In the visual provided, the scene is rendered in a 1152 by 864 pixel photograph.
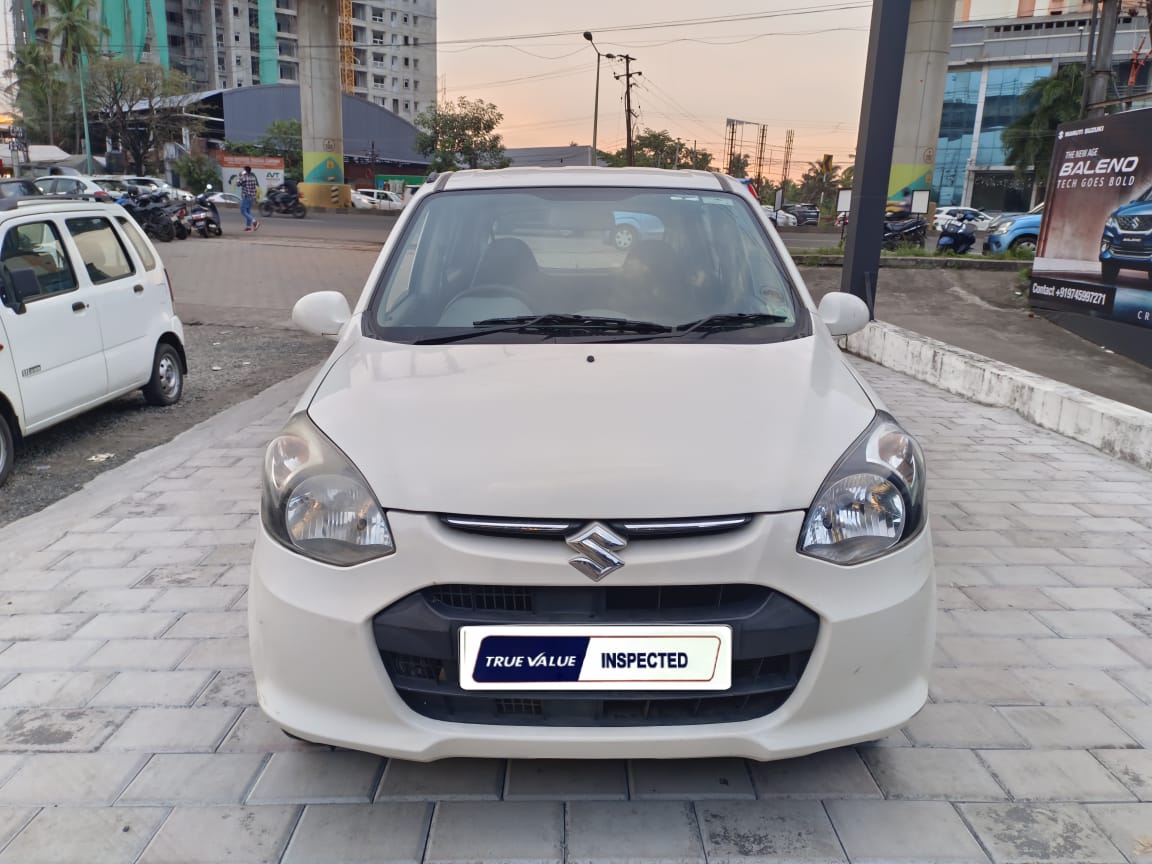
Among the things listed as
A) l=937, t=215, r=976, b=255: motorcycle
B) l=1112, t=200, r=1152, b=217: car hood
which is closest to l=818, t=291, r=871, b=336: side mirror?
l=1112, t=200, r=1152, b=217: car hood

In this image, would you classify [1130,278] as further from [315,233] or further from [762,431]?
[315,233]

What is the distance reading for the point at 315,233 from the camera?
29219 millimetres

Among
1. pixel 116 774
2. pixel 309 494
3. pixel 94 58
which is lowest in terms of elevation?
pixel 116 774

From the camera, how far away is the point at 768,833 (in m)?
2.19

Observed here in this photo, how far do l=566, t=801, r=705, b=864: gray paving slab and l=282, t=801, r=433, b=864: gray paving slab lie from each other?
1.26 ft

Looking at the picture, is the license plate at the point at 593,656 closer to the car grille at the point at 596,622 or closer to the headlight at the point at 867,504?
the car grille at the point at 596,622

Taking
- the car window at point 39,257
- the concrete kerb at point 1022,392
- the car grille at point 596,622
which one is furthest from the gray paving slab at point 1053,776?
the car window at point 39,257

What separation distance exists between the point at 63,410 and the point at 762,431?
5.16 m

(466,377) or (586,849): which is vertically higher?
(466,377)

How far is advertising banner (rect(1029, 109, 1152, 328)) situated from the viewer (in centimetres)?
880

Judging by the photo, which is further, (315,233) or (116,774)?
(315,233)

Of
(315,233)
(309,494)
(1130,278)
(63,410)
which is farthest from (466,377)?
(315,233)

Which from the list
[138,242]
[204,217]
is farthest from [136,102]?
[138,242]

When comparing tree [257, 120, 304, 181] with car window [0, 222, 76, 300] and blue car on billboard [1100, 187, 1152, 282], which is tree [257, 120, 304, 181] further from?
car window [0, 222, 76, 300]
